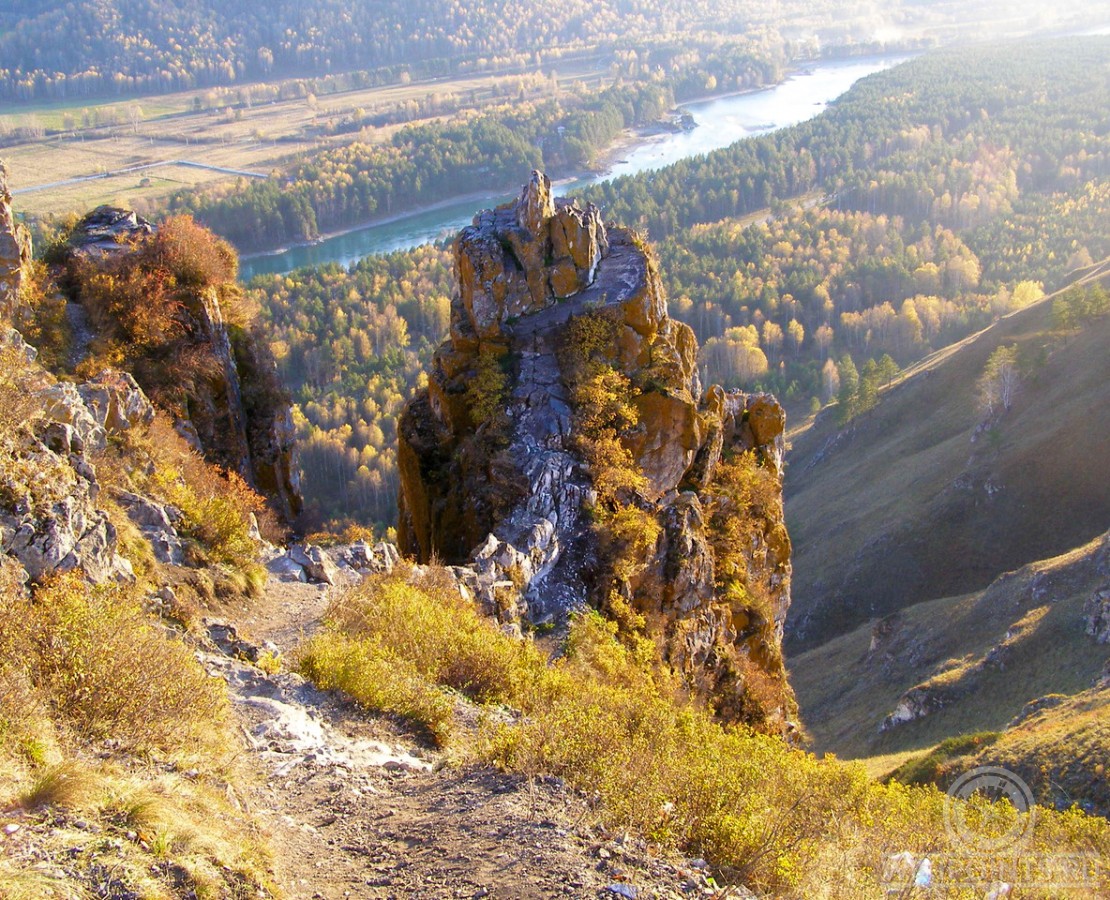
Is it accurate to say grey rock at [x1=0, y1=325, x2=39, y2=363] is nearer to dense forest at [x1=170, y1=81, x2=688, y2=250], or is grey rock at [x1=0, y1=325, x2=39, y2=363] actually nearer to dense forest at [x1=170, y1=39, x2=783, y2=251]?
dense forest at [x1=170, y1=39, x2=783, y2=251]

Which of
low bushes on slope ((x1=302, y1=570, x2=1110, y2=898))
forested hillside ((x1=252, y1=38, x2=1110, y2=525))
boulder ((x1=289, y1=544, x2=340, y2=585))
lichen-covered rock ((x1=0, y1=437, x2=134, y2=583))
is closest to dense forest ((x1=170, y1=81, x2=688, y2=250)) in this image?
forested hillside ((x1=252, y1=38, x2=1110, y2=525))

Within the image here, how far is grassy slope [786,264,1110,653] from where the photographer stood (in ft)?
208

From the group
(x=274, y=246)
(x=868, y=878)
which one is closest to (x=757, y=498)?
(x=868, y=878)

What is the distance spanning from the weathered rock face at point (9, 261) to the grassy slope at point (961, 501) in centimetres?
5617

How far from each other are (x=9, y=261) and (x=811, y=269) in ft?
434

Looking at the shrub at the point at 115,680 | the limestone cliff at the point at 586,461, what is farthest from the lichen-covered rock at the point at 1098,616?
the shrub at the point at 115,680

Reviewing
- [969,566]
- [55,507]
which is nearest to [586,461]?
[55,507]

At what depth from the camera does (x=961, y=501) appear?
68.0 m

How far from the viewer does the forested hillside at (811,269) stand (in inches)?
4243

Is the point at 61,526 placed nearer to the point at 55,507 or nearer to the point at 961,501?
the point at 55,507

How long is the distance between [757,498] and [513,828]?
66.1ft

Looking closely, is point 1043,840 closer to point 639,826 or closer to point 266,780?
point 639,826

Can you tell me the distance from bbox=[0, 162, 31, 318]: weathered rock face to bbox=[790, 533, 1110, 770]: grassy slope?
4089 centimetres

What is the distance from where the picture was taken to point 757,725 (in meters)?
26.7
